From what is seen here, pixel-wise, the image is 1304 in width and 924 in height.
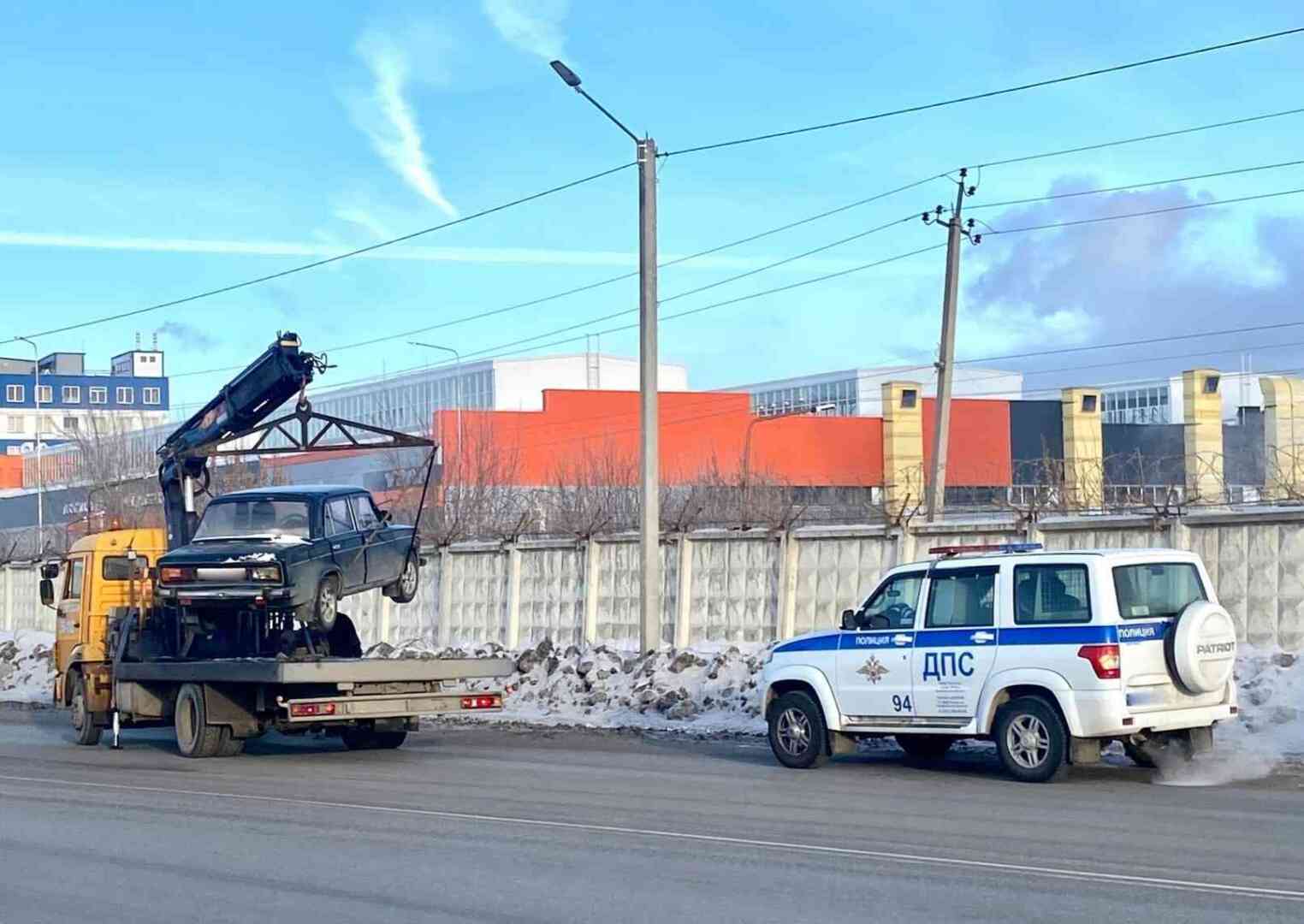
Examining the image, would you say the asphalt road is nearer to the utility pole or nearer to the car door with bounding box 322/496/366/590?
the car door with bounding box 322/496/366/590

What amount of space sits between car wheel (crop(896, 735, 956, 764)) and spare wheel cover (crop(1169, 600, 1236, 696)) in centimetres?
319

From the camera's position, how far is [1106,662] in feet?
47.2

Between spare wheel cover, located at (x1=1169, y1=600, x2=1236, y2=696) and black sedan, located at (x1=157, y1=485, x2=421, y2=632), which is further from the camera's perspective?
black sedan, located at (x1=157, y1=485, x2=421, y2=632)

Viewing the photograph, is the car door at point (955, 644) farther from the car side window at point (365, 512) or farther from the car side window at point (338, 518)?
the car side window at point (365, 512)

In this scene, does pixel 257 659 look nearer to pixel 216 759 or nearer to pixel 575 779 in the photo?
pixel 216 759

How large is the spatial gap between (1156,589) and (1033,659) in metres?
1.24

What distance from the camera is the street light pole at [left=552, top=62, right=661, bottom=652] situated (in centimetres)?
2328

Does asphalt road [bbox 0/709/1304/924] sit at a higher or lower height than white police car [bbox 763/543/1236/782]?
lower

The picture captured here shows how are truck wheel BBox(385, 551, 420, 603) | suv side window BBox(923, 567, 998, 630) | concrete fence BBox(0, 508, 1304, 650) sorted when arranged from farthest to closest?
truck wheel BBox(385, 551, 420, 603), concrete fence BBox(0, 508, 1304, 650), suv side window BBox(923, 567, 998, 630)

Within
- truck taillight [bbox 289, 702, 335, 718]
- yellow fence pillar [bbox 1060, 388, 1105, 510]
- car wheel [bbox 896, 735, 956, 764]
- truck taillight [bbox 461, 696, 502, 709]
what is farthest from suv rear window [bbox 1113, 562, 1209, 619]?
yellow fence pillar [bbox 1060, 388, 1105, 510]

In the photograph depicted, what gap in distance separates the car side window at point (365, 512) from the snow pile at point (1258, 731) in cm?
956

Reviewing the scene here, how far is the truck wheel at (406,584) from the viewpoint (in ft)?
68.2

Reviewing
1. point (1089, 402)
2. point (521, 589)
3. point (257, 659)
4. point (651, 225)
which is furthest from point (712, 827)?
point (1089, 402)

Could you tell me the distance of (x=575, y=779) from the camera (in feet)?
53.0
